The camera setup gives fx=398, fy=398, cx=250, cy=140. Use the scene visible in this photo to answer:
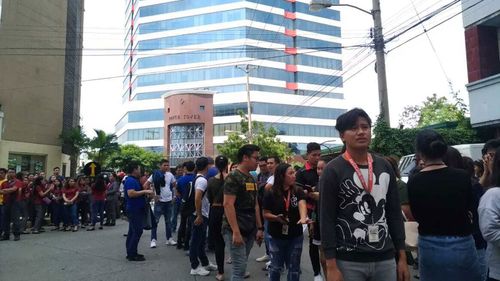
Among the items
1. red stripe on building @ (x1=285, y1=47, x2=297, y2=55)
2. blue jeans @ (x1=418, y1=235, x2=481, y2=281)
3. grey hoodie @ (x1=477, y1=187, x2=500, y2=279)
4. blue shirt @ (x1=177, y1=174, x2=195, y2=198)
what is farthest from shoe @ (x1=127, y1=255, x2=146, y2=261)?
red stripe on building @ (x1=285, y1=47, x2=297, y2=55)

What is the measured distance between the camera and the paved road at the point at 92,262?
6641 millimetres

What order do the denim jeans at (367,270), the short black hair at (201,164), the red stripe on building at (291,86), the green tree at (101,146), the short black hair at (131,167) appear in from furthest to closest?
the red stripe on building at (291,86), the green tree at (101,146), the short black hair at (131,167), the short black hair at (201,164), the denim jeans at (367,270)

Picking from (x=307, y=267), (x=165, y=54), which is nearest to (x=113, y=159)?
(x=165, y=54)

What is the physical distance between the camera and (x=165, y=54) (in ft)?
215

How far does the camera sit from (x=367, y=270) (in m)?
2.57

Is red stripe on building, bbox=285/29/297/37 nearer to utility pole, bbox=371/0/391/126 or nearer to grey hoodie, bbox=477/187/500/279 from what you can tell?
utility pole, bbox=371/0/391/126

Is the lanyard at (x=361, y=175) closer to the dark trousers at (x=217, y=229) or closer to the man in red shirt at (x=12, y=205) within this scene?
the dark trousers at (x=217, y=229)

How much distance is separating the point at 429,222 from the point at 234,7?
63490 mm

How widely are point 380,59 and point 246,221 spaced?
9.11 meters

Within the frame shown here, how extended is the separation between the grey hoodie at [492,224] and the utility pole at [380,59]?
9.37 metres

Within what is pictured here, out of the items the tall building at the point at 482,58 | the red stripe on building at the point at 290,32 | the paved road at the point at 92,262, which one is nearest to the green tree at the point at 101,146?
the paved road at the point at 92,262

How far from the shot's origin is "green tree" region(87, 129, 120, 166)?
33094 millimetres

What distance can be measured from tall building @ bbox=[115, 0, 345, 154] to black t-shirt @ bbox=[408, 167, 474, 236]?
56.6m

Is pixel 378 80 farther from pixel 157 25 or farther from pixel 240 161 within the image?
→ pixel 157 25
